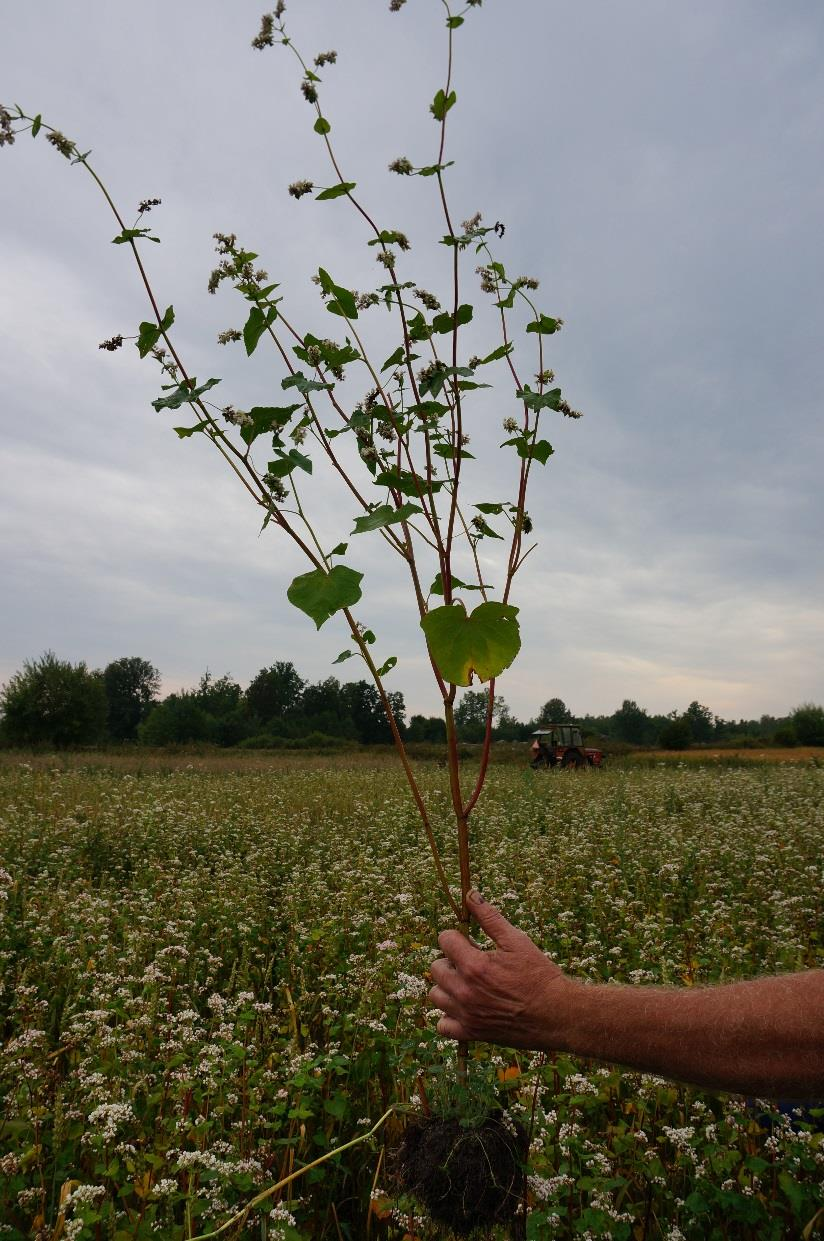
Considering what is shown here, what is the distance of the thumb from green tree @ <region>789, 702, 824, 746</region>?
48.3 m

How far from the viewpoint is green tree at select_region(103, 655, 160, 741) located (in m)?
94.6

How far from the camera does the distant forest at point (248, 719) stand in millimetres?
42375

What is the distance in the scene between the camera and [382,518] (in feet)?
5.10

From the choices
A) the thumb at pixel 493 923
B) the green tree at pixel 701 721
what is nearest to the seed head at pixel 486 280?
the thumb at pixel 493 923

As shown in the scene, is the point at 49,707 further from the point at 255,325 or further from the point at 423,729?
the point at 255,325

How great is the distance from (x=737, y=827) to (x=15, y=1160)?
25.1 ft

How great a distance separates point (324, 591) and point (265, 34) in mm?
1281

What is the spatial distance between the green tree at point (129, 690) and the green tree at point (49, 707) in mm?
51425

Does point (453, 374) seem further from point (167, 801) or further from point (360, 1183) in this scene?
point (167, 801)

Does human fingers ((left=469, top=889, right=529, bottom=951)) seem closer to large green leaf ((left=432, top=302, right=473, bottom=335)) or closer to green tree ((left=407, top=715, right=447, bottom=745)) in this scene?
large green leaf ((left=432, top=302, right=473, bottom=335))

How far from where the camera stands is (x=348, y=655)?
72.3 inches

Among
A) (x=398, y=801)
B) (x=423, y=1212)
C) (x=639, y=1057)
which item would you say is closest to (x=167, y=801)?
(x=398, y=801)

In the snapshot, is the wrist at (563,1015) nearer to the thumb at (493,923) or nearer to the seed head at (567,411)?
the thumb at (493,923)

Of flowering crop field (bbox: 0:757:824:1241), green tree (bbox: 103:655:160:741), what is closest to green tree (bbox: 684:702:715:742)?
green tree (bbox: 103:655:160:741)
